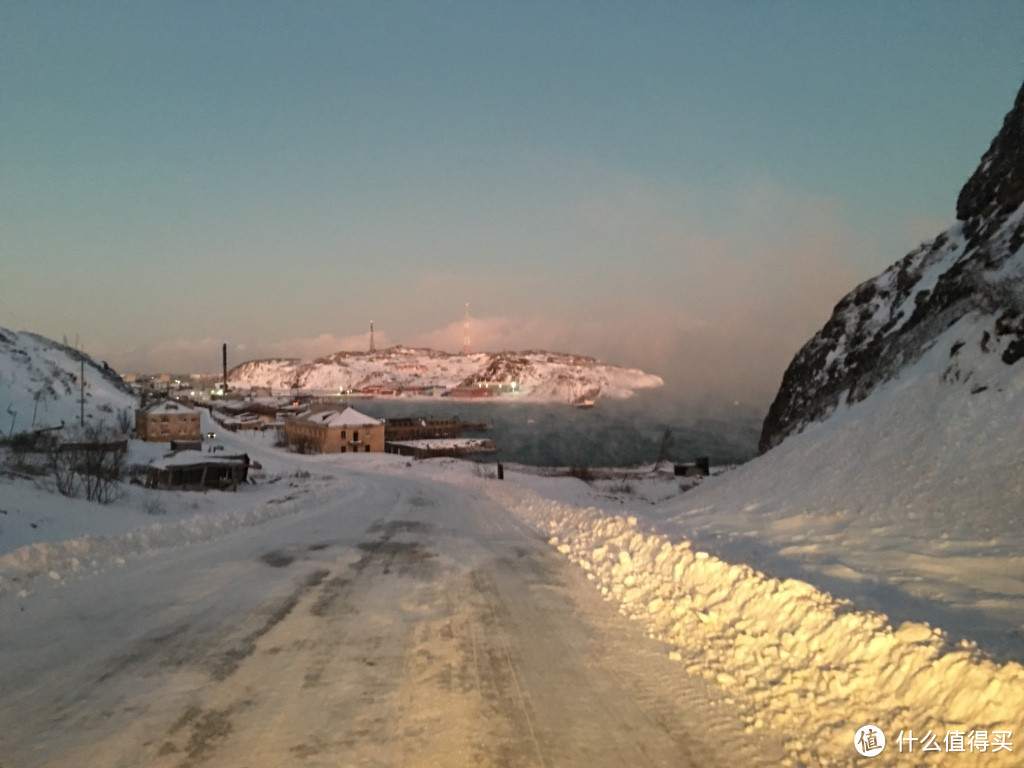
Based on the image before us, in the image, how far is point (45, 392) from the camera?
198 feet

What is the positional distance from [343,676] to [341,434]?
76.7 meters

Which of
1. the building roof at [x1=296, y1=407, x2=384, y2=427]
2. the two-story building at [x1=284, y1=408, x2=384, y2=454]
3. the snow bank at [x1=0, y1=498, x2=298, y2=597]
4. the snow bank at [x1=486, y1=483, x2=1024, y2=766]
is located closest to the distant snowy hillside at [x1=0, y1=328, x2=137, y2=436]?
the two-story building at [x1=284, y1=408, x2=384, y2=454]

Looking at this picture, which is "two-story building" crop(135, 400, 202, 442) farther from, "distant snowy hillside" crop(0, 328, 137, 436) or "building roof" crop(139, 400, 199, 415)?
"distant snowy hillside" crop(0, 328, 137, 436)

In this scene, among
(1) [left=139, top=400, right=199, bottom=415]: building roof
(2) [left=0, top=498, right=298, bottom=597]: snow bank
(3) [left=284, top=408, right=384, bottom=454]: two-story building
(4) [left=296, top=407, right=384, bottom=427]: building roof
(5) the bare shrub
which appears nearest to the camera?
(2) [left=0, top=498, right=298, bottom=597]: snow bank

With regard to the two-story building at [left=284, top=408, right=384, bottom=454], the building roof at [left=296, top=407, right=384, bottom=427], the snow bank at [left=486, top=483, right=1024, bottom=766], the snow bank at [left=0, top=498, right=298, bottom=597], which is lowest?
the snow bank at [left=0, top=498, right=298, bottom=597]

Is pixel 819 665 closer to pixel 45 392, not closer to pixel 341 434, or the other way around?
pixel 45 392

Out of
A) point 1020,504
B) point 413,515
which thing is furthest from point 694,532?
point 413,515

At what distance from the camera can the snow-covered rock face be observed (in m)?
14.7

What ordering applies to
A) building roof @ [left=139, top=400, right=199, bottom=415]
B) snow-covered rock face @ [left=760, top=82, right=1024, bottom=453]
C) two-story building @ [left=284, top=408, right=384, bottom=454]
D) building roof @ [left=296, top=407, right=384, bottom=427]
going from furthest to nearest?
building roof @ [left=296, top=407, right=384, bottom=427], two-story building @ [left=284, top=408, right=384, bottom=454], building roof @ [left=139, top=400, right=199, bottom=415], snow-covered rock face @ [left=760, top=82, right=1024, bottom=453]

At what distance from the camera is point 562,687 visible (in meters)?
5.79

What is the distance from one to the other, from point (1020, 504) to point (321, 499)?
1015 inches

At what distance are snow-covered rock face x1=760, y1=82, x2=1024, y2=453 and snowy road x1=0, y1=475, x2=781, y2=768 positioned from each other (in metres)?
11.2

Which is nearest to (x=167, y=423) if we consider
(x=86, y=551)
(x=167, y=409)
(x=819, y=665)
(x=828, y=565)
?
(x=167, y=409)

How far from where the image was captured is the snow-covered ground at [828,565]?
198 inches
